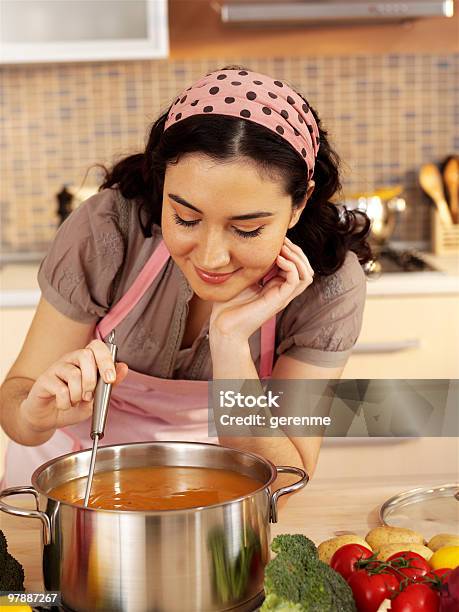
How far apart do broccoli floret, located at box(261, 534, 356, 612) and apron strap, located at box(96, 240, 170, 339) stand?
562 millimetres

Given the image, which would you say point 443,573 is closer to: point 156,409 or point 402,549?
point 402,549

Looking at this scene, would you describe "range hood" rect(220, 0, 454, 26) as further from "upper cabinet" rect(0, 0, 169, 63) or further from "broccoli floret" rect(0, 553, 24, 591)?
"broccoli floret" rect(0, 553, 24, 591)

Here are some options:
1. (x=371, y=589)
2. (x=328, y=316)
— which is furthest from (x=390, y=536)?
(x=328, y=316)

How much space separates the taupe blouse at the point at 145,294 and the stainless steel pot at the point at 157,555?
0.46m

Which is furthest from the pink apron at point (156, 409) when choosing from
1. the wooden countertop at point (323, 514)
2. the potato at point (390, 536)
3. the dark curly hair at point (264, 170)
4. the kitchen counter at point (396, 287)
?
the kitchen counter at point (396, 287)

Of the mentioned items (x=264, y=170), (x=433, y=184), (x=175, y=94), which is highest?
(x=175, y=94)

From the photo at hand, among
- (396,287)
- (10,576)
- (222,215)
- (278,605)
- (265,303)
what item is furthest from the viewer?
(396,287)

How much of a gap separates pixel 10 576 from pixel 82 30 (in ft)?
5.63

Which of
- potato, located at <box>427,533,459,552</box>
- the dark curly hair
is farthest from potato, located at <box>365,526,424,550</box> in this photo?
the dark curly hair

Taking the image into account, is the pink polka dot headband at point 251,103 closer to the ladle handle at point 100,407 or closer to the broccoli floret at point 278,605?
the ladle handle at point 100,407

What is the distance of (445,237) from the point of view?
2.38 m

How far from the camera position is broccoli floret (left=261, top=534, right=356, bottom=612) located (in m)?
0.58

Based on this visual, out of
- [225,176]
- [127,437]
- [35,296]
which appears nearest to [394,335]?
[35,296]

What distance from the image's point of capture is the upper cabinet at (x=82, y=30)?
6.99ft
